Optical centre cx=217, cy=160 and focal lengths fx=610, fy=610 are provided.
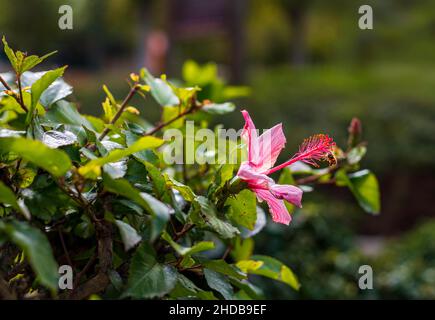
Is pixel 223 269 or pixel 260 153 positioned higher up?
pixel 260 153

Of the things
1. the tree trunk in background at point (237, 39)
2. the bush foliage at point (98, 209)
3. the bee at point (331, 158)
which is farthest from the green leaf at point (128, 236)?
the tree trunk in background at point (237, 39)

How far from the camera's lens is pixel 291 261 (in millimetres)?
2773

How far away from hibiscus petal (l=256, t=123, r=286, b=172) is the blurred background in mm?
1920

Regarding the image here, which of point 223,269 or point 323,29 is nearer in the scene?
point 223,269

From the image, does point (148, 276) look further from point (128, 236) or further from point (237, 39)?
point (237, 39)

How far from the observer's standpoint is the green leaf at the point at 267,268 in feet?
2.61

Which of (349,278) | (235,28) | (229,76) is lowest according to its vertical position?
(349,278)

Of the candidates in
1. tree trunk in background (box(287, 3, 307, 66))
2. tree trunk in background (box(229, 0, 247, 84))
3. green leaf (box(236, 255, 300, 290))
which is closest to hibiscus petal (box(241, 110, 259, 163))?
green leaf (box(236, 255, 300, 290))

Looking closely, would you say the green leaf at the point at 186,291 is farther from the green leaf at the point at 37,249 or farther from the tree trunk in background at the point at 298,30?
the tree trunk in background at the point at 298,30

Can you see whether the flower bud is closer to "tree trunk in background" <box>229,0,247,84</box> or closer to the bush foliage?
the bush foliage

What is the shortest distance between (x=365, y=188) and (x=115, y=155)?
487mm
